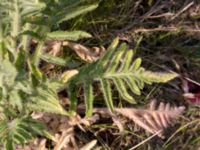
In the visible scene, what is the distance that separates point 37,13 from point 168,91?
82 cm

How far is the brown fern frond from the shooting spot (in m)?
1.95

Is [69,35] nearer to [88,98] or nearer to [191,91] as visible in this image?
[88,98]

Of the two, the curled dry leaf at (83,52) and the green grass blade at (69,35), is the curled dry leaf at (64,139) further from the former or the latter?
the green grass blade at (69,35)

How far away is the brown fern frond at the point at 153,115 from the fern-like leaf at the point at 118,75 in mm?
327

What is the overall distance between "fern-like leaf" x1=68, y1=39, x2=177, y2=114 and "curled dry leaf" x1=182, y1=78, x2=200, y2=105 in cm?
A: 53

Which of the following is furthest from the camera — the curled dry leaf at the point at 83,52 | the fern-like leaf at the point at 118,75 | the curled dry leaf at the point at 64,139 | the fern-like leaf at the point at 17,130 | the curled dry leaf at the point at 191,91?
the curled dry leaf at the point at 191,91

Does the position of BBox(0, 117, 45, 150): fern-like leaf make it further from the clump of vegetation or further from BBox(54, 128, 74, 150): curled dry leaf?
BBox(54, 128, 74, 150): curled dry leaf

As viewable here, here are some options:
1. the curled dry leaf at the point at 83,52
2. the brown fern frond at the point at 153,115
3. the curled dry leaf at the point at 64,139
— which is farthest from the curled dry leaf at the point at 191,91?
Result: the curled dry leaf at the point at 64,139

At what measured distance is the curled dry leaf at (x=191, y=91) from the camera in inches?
85.1

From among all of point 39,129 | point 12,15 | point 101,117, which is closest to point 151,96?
point 101,117

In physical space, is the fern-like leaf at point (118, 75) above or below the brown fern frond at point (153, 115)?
above

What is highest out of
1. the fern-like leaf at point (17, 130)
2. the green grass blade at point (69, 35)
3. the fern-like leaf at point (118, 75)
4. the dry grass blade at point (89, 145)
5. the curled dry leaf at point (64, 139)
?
the green grass blade at point (69, 35)

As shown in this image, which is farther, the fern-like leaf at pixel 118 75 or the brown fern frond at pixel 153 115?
the brown fern frond at pixel 153 115

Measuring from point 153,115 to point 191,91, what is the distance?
1.02 ft
